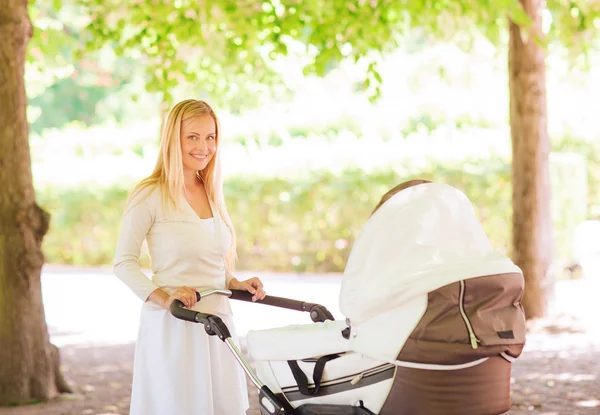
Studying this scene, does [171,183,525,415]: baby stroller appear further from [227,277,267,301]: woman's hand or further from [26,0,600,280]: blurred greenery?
[26,0,600,280]: blurred greenery

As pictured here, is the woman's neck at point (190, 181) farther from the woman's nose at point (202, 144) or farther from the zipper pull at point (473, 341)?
the zipper pull at point (473, 341)

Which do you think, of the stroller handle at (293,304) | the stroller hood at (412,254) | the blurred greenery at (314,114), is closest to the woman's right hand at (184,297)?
the stroller handle at (293,304)

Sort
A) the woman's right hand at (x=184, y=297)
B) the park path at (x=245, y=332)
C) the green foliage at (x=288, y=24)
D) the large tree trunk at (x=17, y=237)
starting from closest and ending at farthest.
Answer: the woman's right hand at (x=184, y=297)
the large tree trunk at (x=17, y=237)
the park path at (x=245, y=332)
the green foliage at (x=288, y=24)

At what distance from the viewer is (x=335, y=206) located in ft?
48.8

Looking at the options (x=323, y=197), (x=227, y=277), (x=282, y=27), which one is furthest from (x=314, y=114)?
(x=227, y=277)

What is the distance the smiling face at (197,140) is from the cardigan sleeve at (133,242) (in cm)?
28

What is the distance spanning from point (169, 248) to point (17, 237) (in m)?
3.14

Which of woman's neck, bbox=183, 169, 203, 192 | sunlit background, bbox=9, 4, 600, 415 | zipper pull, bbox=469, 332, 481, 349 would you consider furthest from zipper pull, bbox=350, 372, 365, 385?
sunlit background, bbox=9, 4, 600, 415

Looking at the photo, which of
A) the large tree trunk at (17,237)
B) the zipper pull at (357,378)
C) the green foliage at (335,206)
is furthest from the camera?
the green foliage at (335,206)

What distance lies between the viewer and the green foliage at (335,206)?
14.1m

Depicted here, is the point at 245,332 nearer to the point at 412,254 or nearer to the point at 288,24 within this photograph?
the point at 288,24

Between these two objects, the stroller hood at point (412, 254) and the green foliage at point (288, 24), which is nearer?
the stroller hood at point (412, 254)

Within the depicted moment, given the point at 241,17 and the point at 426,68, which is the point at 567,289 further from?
the point at 426,68

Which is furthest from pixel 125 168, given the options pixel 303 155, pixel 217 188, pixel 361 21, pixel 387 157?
pixel 217 188
